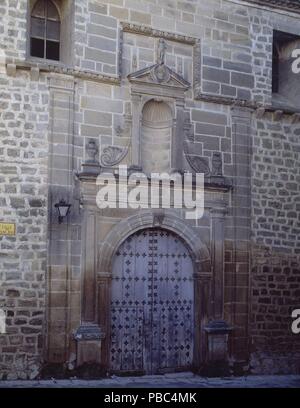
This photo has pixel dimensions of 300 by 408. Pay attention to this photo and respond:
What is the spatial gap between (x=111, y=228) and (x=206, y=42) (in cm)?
376

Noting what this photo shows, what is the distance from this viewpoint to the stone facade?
372 inches

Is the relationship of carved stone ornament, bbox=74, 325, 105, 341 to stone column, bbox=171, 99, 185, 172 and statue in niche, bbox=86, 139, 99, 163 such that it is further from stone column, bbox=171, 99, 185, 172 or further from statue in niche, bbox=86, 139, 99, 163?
stone column, bbox=171, 99, 185, 172

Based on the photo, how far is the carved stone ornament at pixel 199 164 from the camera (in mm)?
10805

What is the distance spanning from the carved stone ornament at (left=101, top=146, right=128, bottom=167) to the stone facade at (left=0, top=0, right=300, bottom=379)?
2 centimetres

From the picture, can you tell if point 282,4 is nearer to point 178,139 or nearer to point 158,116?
point 158,116

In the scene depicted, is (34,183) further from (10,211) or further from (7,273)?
(7,273)

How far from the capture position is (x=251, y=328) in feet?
36.5

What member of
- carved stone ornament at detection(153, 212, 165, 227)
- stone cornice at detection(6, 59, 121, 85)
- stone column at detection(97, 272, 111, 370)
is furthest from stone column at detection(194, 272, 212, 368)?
stone cornice at detection(6, 59, 121, 85)

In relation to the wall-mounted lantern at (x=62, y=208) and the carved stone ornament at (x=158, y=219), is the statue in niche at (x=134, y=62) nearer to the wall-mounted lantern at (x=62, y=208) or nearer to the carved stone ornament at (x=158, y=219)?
the carved stone ornament at (x=158, y=219)

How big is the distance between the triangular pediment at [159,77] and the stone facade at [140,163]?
0.02m

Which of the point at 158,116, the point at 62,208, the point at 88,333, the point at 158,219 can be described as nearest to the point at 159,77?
the point at 158,116

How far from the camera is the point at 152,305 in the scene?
10.5 m

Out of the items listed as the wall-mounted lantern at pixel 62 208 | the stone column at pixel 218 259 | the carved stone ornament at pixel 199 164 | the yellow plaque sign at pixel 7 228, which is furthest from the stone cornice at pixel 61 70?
the stone column at pixel 218 259
